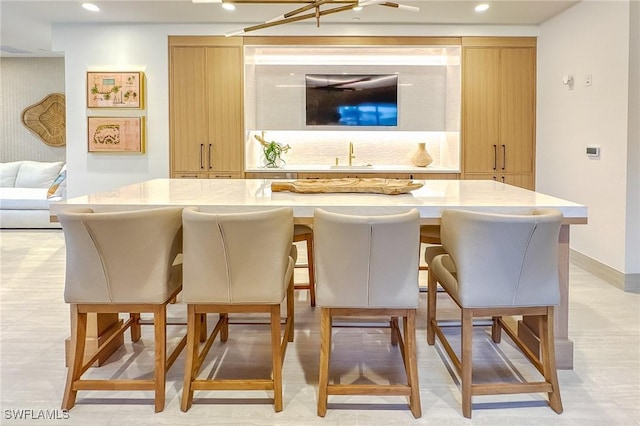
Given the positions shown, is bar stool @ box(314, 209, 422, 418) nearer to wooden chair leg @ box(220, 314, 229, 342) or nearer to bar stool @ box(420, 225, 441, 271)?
bar stool @ box(420, 225, 441, 271)

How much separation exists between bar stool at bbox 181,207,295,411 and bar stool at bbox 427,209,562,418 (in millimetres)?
713

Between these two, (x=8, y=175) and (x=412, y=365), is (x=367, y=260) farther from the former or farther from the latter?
(x=8, y=175)

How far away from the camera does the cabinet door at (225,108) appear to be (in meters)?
5.53

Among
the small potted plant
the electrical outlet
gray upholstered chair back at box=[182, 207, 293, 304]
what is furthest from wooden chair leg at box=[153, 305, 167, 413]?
the electrical outlet

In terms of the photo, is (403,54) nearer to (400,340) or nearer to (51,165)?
(400,340)

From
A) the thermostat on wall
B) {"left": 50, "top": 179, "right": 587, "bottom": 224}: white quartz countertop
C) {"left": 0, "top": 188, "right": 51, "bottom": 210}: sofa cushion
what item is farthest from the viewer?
{"left": 0, "top": 188, "right": 51, "bottom": 210}: sofa cushion

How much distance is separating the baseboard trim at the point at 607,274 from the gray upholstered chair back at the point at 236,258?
321cm

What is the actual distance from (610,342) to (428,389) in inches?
51.0

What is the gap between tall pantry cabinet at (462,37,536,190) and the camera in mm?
5523

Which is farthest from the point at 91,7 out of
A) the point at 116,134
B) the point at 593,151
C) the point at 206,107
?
the point at 593,151

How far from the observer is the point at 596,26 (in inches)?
168

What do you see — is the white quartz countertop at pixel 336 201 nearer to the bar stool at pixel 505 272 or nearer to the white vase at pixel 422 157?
the bar stool at pixel 505 272

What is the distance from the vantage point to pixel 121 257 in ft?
6.45

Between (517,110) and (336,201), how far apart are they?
13.6 ft
